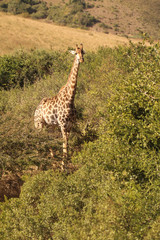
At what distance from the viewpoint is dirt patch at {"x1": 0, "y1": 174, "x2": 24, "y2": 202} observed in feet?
27.0

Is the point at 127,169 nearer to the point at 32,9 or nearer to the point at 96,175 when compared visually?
the point at 96,175

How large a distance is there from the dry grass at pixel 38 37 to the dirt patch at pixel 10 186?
1938 centimetres

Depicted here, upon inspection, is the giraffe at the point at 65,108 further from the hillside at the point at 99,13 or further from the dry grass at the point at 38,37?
the hillside at the point at 99,13

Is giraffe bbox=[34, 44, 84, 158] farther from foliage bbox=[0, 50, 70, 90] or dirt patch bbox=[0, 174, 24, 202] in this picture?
foliage bbox=[0, 50, 70, 90]

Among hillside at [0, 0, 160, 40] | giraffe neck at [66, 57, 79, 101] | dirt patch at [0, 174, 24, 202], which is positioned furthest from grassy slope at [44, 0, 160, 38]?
dirt patch at [0, 174, 24, 202]

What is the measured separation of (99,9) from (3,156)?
70642mm

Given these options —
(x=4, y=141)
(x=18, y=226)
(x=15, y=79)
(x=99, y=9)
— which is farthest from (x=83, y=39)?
(x=99, y=9)

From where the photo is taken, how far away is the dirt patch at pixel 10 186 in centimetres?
823

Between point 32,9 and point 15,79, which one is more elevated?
point 32,9

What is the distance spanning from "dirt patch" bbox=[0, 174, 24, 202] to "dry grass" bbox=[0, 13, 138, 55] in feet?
63.6

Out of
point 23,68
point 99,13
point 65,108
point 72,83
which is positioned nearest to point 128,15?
point 99,13

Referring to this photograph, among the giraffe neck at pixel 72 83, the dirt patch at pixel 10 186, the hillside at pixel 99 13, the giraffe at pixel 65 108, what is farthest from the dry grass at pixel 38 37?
the dirt patch at pixel 10 186

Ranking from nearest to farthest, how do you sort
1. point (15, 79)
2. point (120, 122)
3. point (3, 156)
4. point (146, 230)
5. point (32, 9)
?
point (146, 230)
point (120, 122)
point (3, 156)
point (15, 79)
point (32, 9)

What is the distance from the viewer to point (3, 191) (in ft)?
27.0
